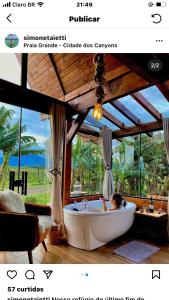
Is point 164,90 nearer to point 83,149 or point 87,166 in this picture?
point 83,149

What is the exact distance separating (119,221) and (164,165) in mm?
1826

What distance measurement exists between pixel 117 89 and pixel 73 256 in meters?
2.19

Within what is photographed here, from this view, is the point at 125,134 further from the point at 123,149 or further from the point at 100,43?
the point at 100,43

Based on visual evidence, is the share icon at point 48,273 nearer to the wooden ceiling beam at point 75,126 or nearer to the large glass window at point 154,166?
the wooden ceiling beam at point 75,126

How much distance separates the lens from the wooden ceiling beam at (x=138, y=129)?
139 inches

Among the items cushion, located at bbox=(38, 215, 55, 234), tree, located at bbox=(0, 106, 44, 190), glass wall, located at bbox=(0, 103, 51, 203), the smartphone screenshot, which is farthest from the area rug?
tree, located at bbox=(0, 106, 44, 190)

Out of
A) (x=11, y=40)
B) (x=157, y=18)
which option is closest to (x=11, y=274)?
(x=11, y=40)

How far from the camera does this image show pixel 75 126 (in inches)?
125

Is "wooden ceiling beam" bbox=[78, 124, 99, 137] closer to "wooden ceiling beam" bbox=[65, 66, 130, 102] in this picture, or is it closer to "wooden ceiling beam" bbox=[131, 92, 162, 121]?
"wooden ceiling beam" bbox=[65, 66, 130, 102]

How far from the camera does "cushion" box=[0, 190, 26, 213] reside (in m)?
2.01

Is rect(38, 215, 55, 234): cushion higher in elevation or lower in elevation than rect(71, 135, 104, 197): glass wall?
lower

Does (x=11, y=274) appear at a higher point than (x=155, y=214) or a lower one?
higher

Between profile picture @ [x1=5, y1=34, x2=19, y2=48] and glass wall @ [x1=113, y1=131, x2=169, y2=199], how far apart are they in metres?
3.45

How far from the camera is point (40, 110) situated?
2.95m
